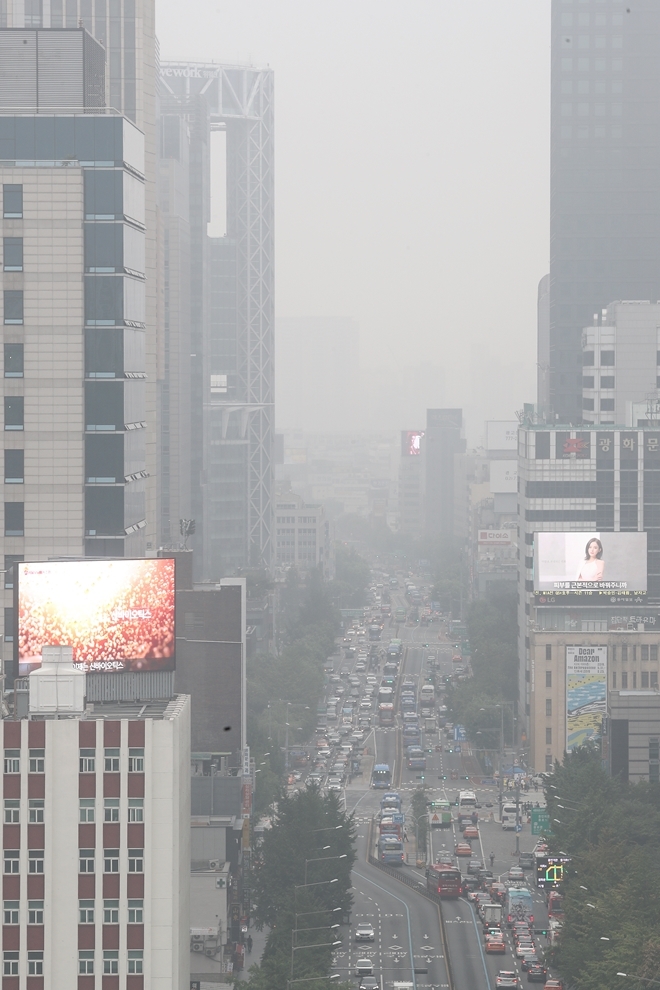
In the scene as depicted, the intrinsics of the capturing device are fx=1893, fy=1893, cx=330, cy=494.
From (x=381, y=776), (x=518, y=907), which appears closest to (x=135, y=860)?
(x=518, y=907)

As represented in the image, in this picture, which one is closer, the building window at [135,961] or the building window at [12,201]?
the building window at [135,961]

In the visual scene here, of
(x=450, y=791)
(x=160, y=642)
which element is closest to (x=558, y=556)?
(x=450, y=791)

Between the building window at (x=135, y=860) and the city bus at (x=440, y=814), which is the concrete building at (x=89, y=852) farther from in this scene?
the city bus at (x=440, y=814)

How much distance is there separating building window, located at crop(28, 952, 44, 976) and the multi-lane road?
98.6ft

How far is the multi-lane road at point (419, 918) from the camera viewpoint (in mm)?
88562

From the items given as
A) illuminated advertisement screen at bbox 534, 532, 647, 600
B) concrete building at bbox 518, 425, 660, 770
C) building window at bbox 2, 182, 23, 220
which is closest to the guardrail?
concrete building at bbox 518, 425, 660, 770

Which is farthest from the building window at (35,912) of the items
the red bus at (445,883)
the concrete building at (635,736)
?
the concrete building at (635,736)

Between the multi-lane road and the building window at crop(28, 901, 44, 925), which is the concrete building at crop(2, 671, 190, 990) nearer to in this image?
the building window at crop(28, 901, 44, 925)

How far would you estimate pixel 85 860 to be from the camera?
58.6 m

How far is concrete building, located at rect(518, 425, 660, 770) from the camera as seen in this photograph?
478 feet

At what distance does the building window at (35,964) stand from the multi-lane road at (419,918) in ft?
98.6

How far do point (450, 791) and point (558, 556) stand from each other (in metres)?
21.0

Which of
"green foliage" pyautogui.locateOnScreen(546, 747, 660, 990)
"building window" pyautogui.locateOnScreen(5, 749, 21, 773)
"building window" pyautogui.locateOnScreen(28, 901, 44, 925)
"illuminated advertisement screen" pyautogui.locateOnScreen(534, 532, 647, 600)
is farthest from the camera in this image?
"illuminated advertisement screen" pyautogui.locateOnScreen(534, 532, 647, 600)

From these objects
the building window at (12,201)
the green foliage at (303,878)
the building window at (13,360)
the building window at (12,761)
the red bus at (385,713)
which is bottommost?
the red bus at (385,713)
